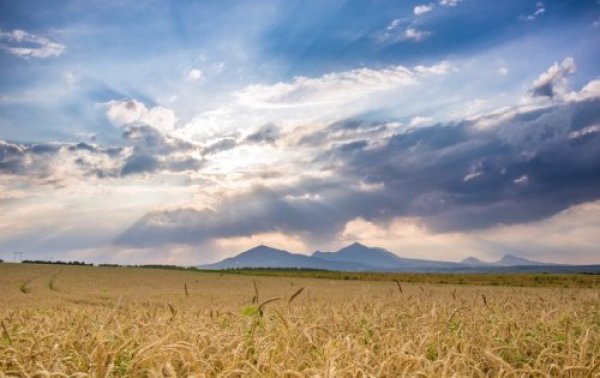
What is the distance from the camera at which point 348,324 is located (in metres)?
7.16

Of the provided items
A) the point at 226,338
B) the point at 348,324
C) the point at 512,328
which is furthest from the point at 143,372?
the point at 512,328

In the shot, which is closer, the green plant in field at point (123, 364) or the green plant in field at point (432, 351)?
the green plant in field at point (123, 364)

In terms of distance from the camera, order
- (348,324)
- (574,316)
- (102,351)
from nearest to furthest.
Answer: (102,351) < (348,324) < (574,316)

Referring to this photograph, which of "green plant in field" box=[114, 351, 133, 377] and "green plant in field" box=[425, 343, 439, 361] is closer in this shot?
"green plant in field" box=[114, 351, 133, 377]

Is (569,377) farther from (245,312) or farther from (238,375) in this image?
(245,312)

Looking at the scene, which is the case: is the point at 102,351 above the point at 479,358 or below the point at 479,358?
above

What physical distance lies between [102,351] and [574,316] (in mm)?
8198

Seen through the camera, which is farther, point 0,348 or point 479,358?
point 479,358

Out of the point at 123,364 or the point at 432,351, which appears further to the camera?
the point at 432,351

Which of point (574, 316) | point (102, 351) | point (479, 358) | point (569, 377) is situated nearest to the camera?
point (102, 351)

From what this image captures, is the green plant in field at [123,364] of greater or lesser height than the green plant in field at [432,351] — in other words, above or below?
above

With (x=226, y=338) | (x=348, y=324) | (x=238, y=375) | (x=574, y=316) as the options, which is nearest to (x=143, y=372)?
(x=238, y=375)

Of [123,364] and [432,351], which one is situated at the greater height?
[123,364]

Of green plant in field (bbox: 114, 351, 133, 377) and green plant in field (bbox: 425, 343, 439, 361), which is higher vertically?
green plant in field (bbox: 114, 351, 133, 377)
